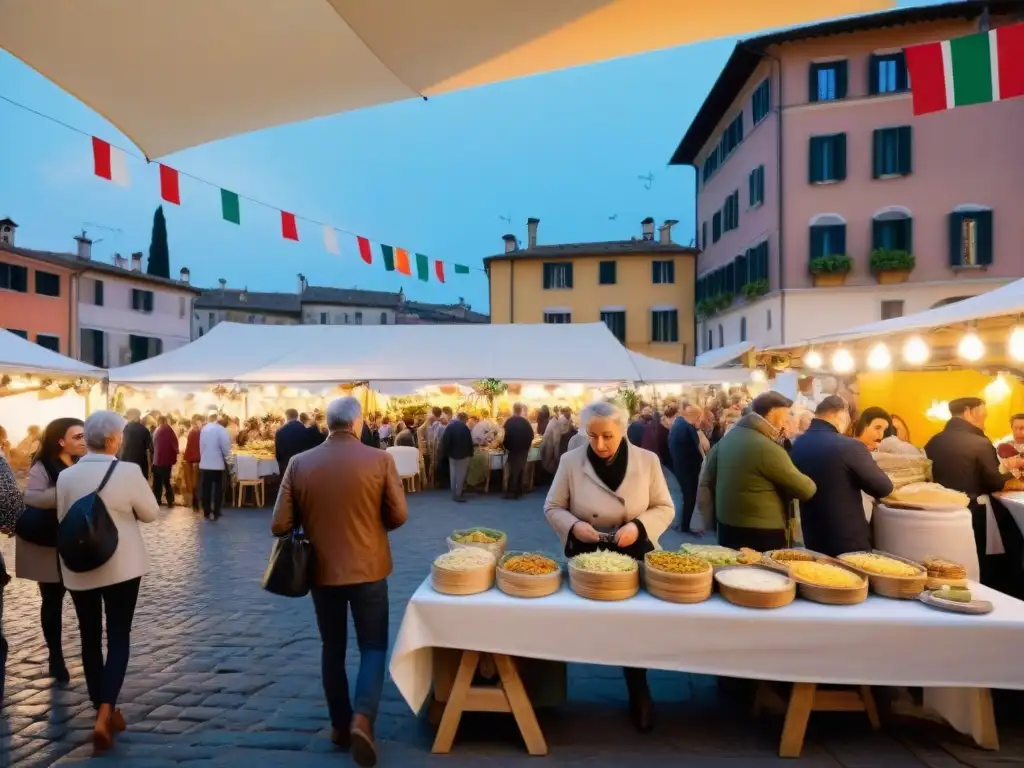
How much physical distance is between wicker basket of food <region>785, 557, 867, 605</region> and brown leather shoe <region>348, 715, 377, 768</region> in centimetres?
207

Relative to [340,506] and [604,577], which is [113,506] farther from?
[604,577]

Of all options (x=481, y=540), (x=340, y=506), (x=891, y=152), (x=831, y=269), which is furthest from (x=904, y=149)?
(x=340, y=506)

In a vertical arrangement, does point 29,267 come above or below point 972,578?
above

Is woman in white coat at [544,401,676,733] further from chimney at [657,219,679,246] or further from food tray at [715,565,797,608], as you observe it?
chimney at [657,219,679,246]

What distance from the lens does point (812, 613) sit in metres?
2.92

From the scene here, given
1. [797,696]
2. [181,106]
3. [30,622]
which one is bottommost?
[30,622]

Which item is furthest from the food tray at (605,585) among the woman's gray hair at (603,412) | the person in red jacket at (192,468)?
the person in red jacket at (192,468)

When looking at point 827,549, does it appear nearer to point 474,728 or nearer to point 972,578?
point 972,578

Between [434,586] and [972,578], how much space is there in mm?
3114

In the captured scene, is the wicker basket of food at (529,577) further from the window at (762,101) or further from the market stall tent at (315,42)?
the window at (762,101)

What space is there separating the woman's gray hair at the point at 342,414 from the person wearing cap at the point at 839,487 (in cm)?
270

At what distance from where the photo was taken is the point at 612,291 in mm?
30141

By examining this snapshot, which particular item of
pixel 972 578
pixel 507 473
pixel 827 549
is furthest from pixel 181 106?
pixel 507 473

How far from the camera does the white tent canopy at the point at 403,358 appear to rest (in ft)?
42.7
